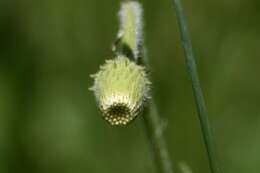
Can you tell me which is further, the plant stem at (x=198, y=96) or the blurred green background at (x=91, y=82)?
the blurred green background at (x=91, y=82)

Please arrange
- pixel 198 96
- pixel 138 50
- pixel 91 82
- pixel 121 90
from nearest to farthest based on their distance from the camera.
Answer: pixel 198 96 → pixel 121 90 → pixel 138 50 → pixel 91 82

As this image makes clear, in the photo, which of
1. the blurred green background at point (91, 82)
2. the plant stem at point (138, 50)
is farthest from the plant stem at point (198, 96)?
the blurred green background at point (91, 82)

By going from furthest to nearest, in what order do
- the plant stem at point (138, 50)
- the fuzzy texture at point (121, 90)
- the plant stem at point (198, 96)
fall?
the plant stem at point (138, 50) < the fuzzy texture at point (121, 90) < the plant stem at point (198, 96)

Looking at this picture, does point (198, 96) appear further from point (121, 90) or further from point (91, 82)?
point (91, 82)

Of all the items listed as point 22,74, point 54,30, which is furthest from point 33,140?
point 54,30

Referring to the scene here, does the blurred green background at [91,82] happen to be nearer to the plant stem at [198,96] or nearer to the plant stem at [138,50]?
the plant stem at [138,50]

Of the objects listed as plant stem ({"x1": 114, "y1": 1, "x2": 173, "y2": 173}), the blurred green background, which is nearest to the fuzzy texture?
plant stem ({"x1": 114, "y1": 1, "x2": 173, "y2": 173})

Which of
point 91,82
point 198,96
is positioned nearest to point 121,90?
point 198,96

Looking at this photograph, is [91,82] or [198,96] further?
[91,82]
